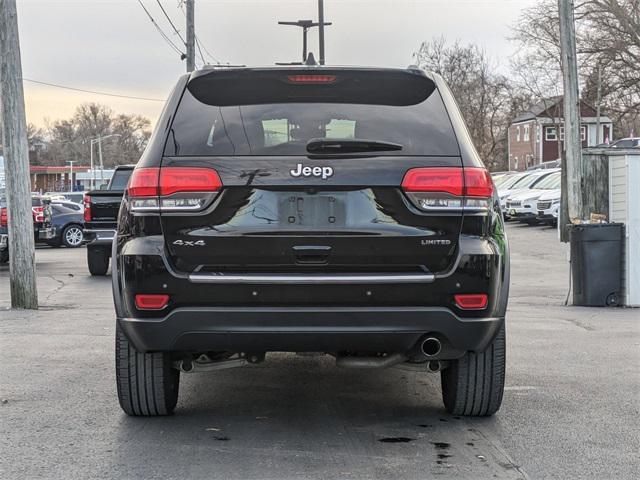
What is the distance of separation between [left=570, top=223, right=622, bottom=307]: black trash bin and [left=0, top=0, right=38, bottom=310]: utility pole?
21.3 ft

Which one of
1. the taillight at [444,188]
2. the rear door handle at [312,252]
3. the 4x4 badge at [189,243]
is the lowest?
the rear door handle at [312,252]

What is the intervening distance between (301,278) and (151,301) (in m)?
0.75

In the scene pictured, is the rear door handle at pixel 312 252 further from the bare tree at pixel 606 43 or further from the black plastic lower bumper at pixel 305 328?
the bare tree at pixel 606 43

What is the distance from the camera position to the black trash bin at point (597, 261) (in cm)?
1135

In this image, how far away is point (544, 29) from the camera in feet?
159

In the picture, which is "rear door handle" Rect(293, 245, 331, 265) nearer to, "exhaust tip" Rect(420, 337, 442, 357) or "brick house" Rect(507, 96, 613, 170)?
Answer: "exhaust tip" Rect(420, 337, 442, 357)

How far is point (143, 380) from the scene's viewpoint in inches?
210

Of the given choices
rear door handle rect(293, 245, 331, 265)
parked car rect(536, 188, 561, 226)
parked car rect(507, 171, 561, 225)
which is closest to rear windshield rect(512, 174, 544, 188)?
parked car rect(507, 171, 561, 225)

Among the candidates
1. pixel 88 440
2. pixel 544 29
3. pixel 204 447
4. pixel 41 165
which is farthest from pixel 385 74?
pixel 41 165

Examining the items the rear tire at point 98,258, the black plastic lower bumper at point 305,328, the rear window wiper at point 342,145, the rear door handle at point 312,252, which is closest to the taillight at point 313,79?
the rear window wiper at point 342,145

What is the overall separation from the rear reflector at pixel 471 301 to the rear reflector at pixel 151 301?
1.42 m

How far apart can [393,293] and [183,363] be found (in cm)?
133

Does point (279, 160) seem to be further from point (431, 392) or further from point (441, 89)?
point (431, 392)

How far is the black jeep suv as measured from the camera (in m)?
4.67
